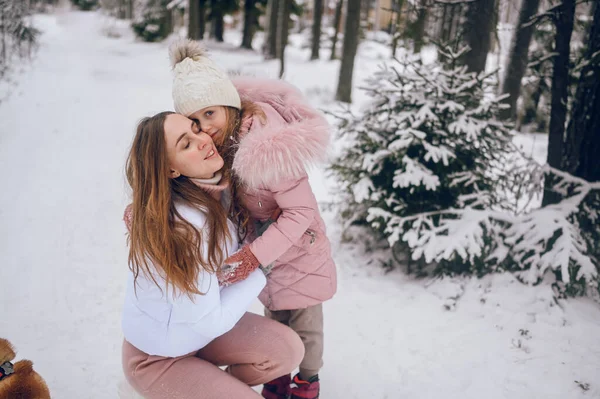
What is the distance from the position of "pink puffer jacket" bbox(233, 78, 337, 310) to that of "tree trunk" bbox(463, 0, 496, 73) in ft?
9.02

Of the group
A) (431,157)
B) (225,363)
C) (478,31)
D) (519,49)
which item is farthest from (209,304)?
(519,49)

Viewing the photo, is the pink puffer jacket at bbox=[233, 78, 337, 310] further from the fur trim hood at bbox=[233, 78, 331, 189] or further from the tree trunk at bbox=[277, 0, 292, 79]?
the tree trunk at bbox=[277, 0, 292, 79]

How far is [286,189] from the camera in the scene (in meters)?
2.14

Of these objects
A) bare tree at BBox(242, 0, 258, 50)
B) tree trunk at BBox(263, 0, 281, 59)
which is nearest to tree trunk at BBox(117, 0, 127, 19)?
bare tree at BBox(242, 0, 258, 50)

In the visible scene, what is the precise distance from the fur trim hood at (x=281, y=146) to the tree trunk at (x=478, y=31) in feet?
9.32

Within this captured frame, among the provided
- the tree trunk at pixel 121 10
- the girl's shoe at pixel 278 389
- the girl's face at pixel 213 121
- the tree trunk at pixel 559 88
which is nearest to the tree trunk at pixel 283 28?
the tree trunk at pixel 559 88

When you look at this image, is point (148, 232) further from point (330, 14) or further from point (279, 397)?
point (330, 14)

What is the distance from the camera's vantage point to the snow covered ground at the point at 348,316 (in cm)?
282

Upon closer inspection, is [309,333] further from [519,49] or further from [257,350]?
[519,49]

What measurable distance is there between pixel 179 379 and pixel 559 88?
3.64 m

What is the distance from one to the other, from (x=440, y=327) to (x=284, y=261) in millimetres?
1644

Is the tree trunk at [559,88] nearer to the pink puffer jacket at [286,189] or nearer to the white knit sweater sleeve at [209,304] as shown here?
the pink puffer jacket at [286,189]

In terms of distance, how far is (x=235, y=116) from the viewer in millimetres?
2316

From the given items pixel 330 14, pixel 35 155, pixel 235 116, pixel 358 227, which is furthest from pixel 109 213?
pixel 330 14
